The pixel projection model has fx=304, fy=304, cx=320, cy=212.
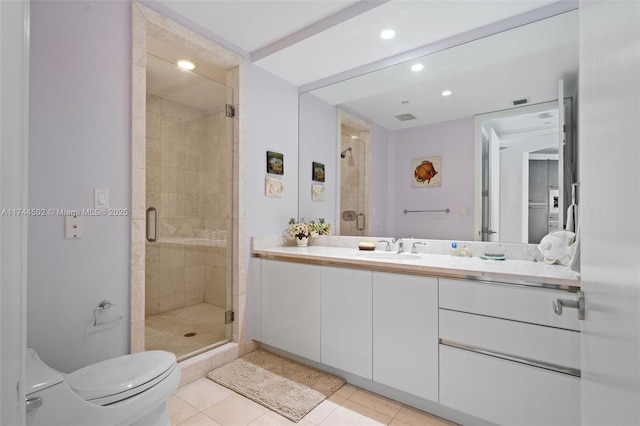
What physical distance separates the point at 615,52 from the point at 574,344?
4.20 feet

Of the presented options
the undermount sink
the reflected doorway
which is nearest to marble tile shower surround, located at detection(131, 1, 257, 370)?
the undermount sink

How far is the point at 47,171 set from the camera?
1.50 meters

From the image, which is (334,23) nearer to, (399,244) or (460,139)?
(460,139)

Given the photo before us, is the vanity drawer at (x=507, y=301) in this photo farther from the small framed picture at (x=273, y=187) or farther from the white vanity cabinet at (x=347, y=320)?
the small framed picture at (x=273, y=187)

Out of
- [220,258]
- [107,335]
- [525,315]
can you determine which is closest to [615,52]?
[525,315]

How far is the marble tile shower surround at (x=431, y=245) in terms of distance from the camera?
1905 millimetres

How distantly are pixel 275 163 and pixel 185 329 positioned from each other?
5.26ft

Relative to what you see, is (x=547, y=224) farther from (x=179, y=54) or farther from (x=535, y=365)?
(x=179, y=54)

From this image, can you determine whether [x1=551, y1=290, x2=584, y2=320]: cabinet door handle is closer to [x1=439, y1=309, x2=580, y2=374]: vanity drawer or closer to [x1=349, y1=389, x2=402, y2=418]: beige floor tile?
[x1=439, y1=309, x2=580, y2=374]: vanity drawer

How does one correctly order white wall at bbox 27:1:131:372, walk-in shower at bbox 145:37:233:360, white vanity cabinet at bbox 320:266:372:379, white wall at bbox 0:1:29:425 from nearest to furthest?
white wall at bbox 0:1:29:425, white wall at bbox 27:1:131:372, white vanity cabinet at bbox 320:266:372:379, walk-in shower at bbox 145:37:233:360

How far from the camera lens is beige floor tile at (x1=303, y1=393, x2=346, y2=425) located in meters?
1.69

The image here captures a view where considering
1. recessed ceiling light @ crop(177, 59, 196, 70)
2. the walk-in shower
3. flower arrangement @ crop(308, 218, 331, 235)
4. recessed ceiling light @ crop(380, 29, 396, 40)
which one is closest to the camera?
recessed ceiling light @ crop(380, 29, 396, 40)

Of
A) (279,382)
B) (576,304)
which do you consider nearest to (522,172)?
(576,304)

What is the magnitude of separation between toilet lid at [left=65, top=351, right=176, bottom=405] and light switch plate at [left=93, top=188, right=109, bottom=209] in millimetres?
814
